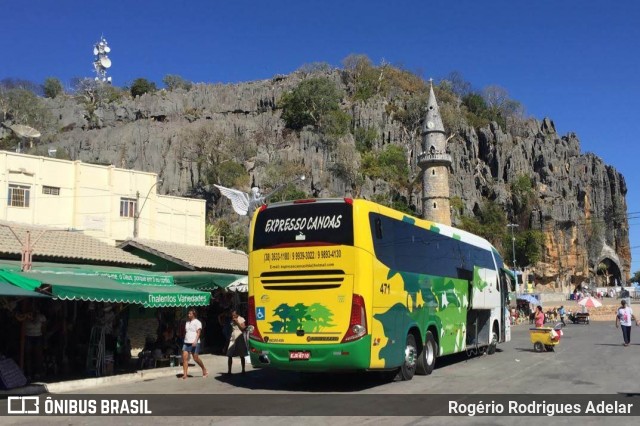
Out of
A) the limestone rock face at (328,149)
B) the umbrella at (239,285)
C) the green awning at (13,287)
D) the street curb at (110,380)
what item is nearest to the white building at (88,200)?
the umbrella at (239,285)

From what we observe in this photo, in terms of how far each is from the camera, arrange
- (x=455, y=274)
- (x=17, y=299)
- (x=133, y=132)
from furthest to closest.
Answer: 1. (x=133, y=132)
2. (x=455, y=274)
3. (x=17, y=299)

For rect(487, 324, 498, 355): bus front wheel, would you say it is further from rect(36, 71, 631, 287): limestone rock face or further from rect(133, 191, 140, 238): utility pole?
rect(36, 71, 631, 287): limestone rock face

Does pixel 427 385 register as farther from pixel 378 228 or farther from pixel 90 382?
pixel 90 382

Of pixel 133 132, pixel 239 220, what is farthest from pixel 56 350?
pixel 133 132

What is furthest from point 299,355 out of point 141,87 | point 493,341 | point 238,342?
point 141,87

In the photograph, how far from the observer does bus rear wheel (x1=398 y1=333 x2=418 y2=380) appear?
515 inches

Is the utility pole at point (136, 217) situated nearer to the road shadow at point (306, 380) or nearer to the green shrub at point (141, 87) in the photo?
the road shadow at point (306, 380)

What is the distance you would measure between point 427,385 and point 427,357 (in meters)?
1.89

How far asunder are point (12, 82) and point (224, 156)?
69.0 m

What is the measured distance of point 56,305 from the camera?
604 inches

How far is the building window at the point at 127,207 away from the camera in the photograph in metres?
34.7

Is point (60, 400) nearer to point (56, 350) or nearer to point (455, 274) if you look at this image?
point (56, 350)

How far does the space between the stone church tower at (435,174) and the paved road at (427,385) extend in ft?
Answer: 171

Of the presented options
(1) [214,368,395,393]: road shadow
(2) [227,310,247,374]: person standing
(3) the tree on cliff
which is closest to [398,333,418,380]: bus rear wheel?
(1) [214,368,395,393]: road shadow
